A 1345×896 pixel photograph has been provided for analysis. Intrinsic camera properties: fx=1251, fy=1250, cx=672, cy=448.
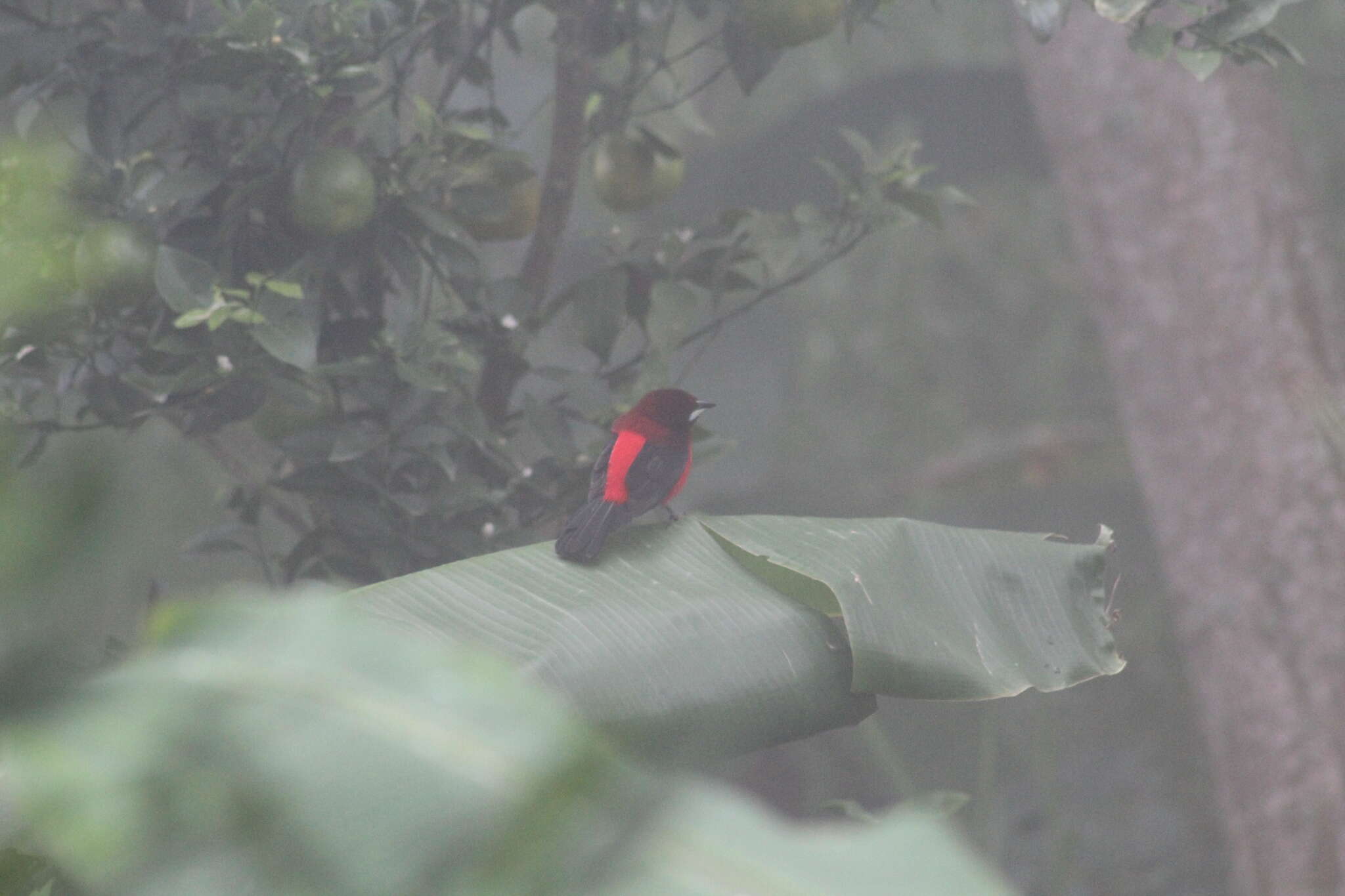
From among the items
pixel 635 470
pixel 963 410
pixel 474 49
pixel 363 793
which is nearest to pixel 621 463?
pixel 635 470

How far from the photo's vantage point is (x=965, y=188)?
5.41 meters

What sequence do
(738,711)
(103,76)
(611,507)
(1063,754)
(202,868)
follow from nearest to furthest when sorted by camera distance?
(202,868)
(738,711)
(611,507)
(103,76)
(1063,754)

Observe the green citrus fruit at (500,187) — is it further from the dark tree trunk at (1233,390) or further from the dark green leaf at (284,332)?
the dark tree trunk at (1233,390)

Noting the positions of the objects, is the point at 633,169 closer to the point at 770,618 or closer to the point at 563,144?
the point at 563,144

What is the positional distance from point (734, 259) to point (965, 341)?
4.38 meters

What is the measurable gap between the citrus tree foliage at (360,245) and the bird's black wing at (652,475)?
0.13 m

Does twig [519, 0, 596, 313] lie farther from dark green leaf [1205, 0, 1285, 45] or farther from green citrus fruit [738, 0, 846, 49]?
dark green leaf [1205, 0, 1285, 45]

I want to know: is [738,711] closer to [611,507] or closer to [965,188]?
[611,507]

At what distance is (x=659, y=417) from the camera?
5.20 ft

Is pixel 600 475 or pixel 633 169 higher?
pixel 633 169

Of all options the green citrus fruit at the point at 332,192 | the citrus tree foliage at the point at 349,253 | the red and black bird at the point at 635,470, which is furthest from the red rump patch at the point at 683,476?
the green citrus fruit at the point at 332,192

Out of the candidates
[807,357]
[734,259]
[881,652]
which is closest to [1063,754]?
[807,357]

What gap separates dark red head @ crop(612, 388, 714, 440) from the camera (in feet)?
5.15

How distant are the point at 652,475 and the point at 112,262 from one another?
634mm
